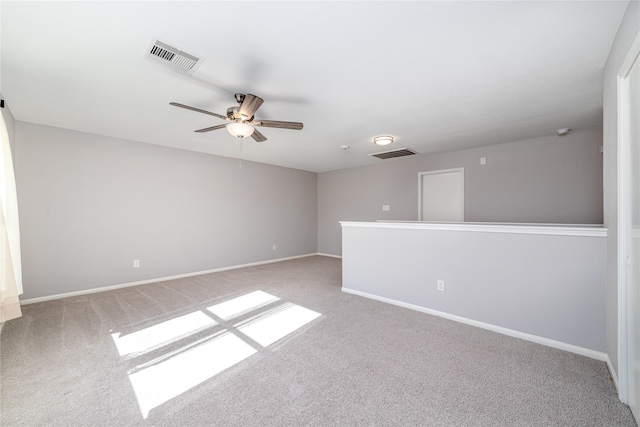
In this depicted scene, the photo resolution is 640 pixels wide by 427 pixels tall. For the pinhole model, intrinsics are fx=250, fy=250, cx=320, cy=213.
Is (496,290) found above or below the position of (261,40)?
below

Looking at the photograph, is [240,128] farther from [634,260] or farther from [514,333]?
[514,333]

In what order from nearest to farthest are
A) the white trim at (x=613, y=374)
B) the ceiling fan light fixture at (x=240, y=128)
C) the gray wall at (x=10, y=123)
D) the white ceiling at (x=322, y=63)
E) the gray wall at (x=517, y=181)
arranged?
the white ceiling at (x=322, y=63) < the white trim at (x=613, y=374) < the ceiling fan light fixture at (x=240, y=128) < the gray wall at (x=10, y=123) < the gray wall at (x=517, y=181)

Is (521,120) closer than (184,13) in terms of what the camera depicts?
No

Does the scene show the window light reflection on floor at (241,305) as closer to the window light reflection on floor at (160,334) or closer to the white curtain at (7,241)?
the window light reflection on floor at (160,334)

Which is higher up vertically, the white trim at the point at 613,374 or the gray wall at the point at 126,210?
the gray wall at the point at 126,210

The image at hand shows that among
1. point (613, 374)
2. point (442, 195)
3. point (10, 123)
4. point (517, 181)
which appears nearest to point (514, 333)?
point (613, 374)

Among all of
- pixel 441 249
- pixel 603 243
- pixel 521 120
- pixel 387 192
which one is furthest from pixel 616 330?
pixel 387 192

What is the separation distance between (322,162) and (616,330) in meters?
4.91

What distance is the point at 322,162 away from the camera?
18.8 feet

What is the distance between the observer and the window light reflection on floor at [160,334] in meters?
2.17

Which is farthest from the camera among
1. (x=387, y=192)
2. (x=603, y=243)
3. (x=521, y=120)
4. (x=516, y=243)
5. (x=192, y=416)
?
(x=387, y=192)

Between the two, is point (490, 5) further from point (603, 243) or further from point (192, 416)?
point (192, 416)

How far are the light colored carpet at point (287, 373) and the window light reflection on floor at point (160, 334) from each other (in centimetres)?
1

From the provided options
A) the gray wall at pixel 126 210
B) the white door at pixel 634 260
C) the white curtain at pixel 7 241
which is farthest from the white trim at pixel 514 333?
the white curtain at pixel 7 241
